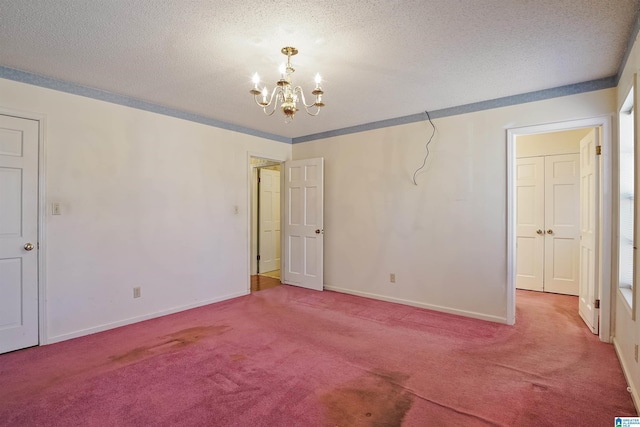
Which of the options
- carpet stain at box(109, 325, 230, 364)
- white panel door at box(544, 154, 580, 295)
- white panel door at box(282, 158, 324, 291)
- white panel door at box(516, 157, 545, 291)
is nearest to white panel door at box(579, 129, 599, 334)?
white panel door at box(544, 154, 580, 295)

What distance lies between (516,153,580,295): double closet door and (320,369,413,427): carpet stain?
3.79 metres

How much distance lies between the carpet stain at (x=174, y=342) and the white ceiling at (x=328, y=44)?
2.48m

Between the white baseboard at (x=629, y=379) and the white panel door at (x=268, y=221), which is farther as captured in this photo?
the white panel door at (x=268, y=221)

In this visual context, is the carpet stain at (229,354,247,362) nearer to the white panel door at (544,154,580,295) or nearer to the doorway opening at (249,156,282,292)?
the doorway opening at (249,156,282,292)

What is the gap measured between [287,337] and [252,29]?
2658 millimetres

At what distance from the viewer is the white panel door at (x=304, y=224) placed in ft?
16.3

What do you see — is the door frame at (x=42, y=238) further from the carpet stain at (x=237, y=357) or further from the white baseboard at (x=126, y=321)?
the carpet stain at (x=237, y=357)

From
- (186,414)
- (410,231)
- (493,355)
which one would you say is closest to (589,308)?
(493,355)

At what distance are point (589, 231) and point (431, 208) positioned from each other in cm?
160

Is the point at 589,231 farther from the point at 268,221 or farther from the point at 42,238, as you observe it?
the point at 42,238

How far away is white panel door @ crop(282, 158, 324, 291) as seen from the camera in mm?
4961

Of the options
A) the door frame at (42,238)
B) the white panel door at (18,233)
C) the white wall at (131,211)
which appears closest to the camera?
the white panel door at (18,233)

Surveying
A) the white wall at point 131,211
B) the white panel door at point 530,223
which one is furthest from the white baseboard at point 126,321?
the white panel door at point 530,223

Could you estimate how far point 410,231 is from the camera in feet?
13.8
